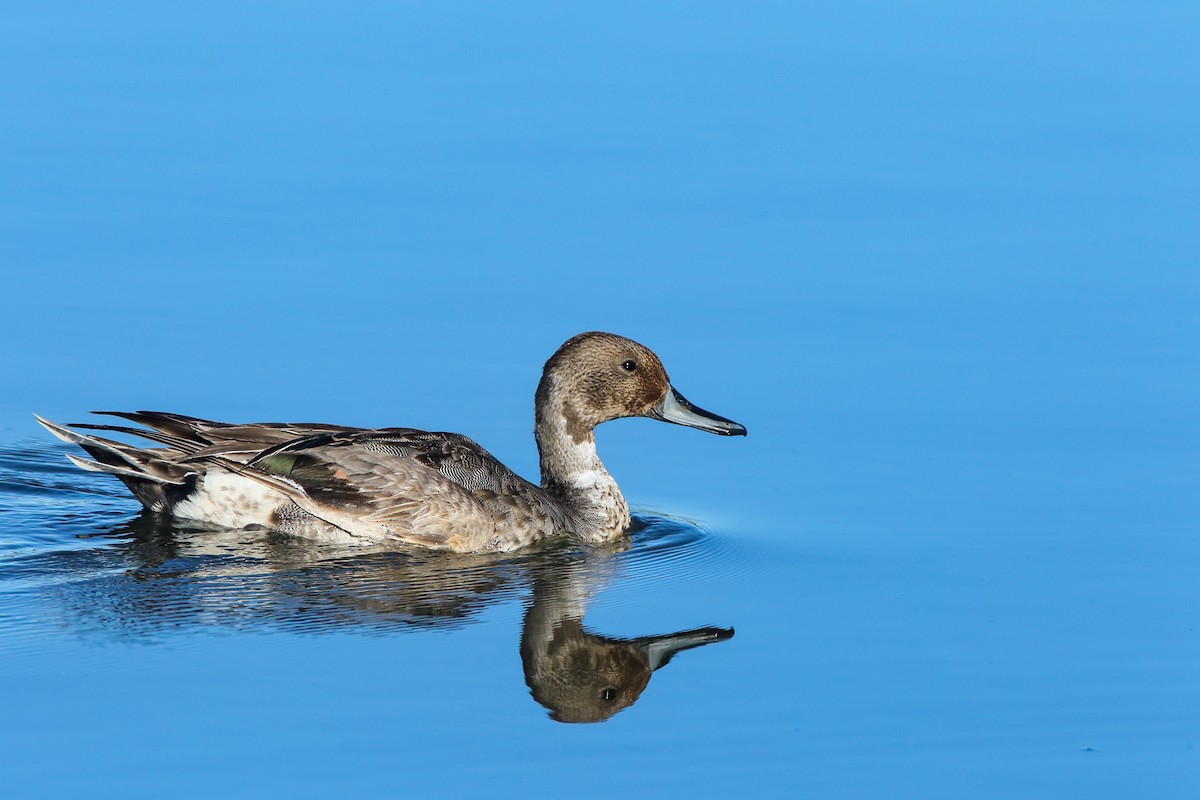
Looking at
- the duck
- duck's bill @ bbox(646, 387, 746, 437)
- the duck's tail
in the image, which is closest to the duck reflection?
the duck

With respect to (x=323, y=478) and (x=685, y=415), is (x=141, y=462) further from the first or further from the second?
(x=685, y=415)

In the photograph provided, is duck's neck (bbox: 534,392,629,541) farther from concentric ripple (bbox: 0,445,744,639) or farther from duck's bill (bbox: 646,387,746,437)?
duck's bill (bbox: 646,387,746,437)

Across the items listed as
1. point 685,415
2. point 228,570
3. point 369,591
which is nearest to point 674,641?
point 369,591

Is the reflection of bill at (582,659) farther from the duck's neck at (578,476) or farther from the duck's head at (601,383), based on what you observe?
the duck's head at (601,383)

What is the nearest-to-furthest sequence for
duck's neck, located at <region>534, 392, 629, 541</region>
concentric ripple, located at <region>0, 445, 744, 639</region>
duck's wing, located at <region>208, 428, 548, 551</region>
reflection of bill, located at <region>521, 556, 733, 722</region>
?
reflection of bill, located at <region>521, 556, 733, 722</region> → concentric ripple, located at <region>0, 445, 744, 639</region> → duck's wing, located at <region>208, 428, 548, 551</region> → duck's neck, located at <region>534, 392, 629, 541</region>

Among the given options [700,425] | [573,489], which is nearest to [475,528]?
[573,489]

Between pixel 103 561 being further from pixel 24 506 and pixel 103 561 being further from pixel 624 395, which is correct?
pixel 624 395

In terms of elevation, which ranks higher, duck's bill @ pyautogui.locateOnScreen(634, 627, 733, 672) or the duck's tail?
the duck's tail

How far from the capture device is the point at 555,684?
26.9 ft

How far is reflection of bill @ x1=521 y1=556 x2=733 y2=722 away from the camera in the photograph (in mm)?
8008

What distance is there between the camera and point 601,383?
11.2 meters

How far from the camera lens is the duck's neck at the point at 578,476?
428 inches

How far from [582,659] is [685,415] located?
299cm

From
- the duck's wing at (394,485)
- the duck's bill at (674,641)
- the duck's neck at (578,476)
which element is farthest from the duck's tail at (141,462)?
the duck's bill at (674,641)
